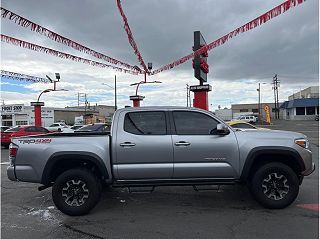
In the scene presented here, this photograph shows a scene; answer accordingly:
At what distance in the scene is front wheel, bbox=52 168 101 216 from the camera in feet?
18.6

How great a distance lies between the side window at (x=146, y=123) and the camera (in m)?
5.93

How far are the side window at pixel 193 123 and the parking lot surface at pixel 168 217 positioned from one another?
1.40 meters

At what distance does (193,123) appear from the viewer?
19.8ft

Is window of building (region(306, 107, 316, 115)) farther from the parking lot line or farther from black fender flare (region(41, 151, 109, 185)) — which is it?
black fender flare (region(41, 151, 109, 185))

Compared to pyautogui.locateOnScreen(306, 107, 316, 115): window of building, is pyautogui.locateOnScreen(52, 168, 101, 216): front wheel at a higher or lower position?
lower

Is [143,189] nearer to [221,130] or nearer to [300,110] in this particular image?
[221,130]

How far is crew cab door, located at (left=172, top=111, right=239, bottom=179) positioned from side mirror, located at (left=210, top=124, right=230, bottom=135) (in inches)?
1.7

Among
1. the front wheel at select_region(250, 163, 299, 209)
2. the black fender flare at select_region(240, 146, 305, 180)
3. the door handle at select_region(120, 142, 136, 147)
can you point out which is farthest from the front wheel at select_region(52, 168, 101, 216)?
the front wheel at select_region(250, 163, 299, 209)

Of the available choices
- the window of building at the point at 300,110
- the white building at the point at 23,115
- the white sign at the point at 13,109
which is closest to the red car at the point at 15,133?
the white building at the point at 23,115

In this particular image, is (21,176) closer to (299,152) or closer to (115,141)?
(115,141)

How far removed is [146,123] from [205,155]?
3.93 ft

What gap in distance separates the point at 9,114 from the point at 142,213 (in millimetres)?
67597

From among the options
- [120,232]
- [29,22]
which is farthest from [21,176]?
[29,22]

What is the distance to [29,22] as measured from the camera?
1030 cm
